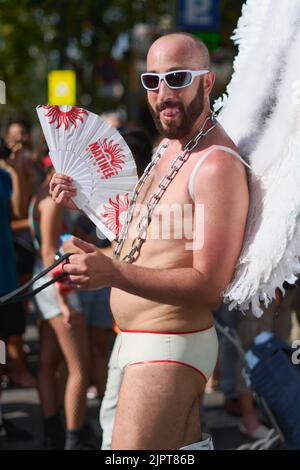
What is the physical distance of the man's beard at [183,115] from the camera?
104 inches

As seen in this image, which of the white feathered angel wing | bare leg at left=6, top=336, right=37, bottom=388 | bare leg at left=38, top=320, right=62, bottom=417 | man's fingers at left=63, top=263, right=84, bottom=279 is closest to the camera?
man's fingers at left=63, top=263, right=84, bottom=279

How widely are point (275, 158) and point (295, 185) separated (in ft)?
0.58

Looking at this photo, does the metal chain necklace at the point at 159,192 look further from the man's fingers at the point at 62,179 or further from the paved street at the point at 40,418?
the paved street at the point at 40,418

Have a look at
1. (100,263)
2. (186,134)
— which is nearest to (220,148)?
(186,134)

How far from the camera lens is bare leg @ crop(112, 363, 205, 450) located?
2588 mm

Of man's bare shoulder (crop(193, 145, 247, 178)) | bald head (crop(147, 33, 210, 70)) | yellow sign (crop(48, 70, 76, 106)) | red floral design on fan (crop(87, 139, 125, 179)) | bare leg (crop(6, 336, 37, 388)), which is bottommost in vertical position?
bare leg (crop(6, 336, 37, 388))

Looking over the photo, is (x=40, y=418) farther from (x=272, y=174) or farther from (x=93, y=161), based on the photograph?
(x=272, y=174)

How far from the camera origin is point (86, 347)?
15.5 feet

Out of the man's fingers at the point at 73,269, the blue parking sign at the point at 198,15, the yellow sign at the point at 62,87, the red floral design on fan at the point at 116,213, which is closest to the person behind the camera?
the man's fingers at the point at 73,269

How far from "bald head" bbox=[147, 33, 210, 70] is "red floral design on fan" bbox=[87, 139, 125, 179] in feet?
1.00

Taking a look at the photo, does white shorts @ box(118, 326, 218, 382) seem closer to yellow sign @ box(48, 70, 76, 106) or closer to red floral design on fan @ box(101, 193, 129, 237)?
red floral design on fan @ box(101, 193, 129, 237)

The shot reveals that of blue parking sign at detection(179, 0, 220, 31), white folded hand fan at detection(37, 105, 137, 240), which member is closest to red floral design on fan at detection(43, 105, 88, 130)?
white folded hand fan at detection(37, 105, 137, 240)

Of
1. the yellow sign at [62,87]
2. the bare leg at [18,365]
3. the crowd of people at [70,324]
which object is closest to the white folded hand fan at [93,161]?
the crowd of people at [70,324]
